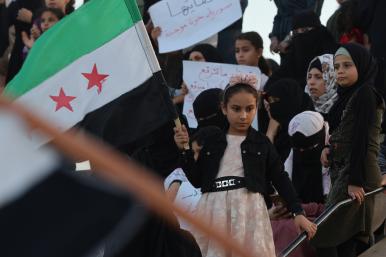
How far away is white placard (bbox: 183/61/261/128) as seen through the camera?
8195 millimetres

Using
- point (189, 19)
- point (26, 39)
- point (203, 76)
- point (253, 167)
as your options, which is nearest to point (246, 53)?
point (203, 76)

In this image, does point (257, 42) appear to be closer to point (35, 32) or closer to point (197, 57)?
point (197, 57)

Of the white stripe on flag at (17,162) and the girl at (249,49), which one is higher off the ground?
the white stripe on flag at (17,162)

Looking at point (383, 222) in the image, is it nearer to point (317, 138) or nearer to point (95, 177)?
point (317, 138)

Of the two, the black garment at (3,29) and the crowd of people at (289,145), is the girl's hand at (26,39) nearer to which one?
the black garment at (3,29)

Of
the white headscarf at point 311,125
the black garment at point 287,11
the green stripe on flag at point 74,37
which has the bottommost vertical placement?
the white headscarf at point 311,125

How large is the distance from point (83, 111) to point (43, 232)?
2965 mm

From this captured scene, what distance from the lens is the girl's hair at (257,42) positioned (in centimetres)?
844

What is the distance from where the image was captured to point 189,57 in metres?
8.95

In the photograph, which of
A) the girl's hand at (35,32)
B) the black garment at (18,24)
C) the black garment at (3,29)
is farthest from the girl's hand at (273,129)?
the black garment at (3,29)

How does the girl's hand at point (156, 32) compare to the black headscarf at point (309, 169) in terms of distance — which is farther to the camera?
the girl's hand at point (156, 32)

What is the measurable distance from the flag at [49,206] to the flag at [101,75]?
268cm

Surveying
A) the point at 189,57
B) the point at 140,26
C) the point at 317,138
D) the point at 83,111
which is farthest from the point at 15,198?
the point at 189,57

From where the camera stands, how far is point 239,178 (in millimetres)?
5785
